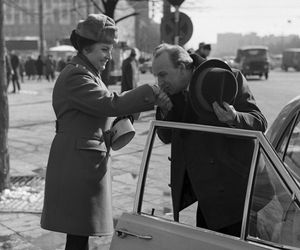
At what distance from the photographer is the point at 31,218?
5195 millimetres

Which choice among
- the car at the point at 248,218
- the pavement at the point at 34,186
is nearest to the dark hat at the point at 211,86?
the car at the point at 248,218

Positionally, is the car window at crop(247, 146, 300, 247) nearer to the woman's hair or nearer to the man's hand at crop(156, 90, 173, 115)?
the man's hand at crop(156, 90, 173, 115)

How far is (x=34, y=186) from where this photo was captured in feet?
20.9

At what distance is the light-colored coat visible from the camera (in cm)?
290

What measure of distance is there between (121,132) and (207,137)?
0.71m

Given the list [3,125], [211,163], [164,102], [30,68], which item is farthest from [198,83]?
[30,68]

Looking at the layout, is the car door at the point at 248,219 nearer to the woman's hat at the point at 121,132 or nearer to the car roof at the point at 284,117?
the woman's hat at the point at 121,132

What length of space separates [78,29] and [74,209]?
1026 millimetres

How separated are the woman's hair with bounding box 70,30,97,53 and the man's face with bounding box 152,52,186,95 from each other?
545 millimetres

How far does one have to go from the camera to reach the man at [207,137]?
92.2 inches

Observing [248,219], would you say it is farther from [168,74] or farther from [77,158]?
[77,158]

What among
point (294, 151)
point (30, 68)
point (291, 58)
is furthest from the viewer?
point (291, 58)

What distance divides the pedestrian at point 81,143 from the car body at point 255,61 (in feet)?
104

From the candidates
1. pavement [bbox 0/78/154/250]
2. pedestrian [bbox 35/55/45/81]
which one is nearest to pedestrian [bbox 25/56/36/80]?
pedestrian [bbox 35/55/45/81]
